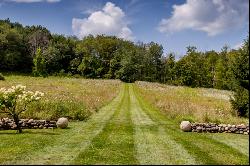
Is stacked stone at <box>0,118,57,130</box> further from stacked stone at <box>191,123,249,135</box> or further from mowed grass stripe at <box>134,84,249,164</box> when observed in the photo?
stacked stone at <box>191,123,249,135</box>

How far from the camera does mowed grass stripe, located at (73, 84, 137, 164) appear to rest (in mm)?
14278

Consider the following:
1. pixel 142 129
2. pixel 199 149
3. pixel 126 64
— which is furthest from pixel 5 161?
pixel 126 64

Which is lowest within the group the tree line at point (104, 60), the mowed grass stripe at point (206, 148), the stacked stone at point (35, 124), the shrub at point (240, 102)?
the mowed grass stripe at point (206, 148)

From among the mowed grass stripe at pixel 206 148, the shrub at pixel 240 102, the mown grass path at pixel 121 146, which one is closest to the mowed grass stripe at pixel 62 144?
the mown grass path at pixel 121 146

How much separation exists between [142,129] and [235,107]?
12.4m

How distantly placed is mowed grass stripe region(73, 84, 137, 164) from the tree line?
7466 cm

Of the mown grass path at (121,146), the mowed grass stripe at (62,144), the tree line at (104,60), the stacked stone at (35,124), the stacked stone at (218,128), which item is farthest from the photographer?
the tree line at (104,60)

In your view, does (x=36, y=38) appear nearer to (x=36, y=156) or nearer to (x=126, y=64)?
(x=126, y=64)

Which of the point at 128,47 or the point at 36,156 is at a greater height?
the point at 128,47

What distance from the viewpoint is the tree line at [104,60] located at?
104 metres

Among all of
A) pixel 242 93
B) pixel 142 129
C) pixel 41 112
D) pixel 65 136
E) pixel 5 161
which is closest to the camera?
pixel 5 161

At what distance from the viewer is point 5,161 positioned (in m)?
14.2

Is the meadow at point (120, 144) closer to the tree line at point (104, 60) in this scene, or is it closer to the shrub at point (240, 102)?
the shrub at point (240, 102)

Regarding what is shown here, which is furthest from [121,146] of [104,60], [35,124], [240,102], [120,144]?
[104,60]
